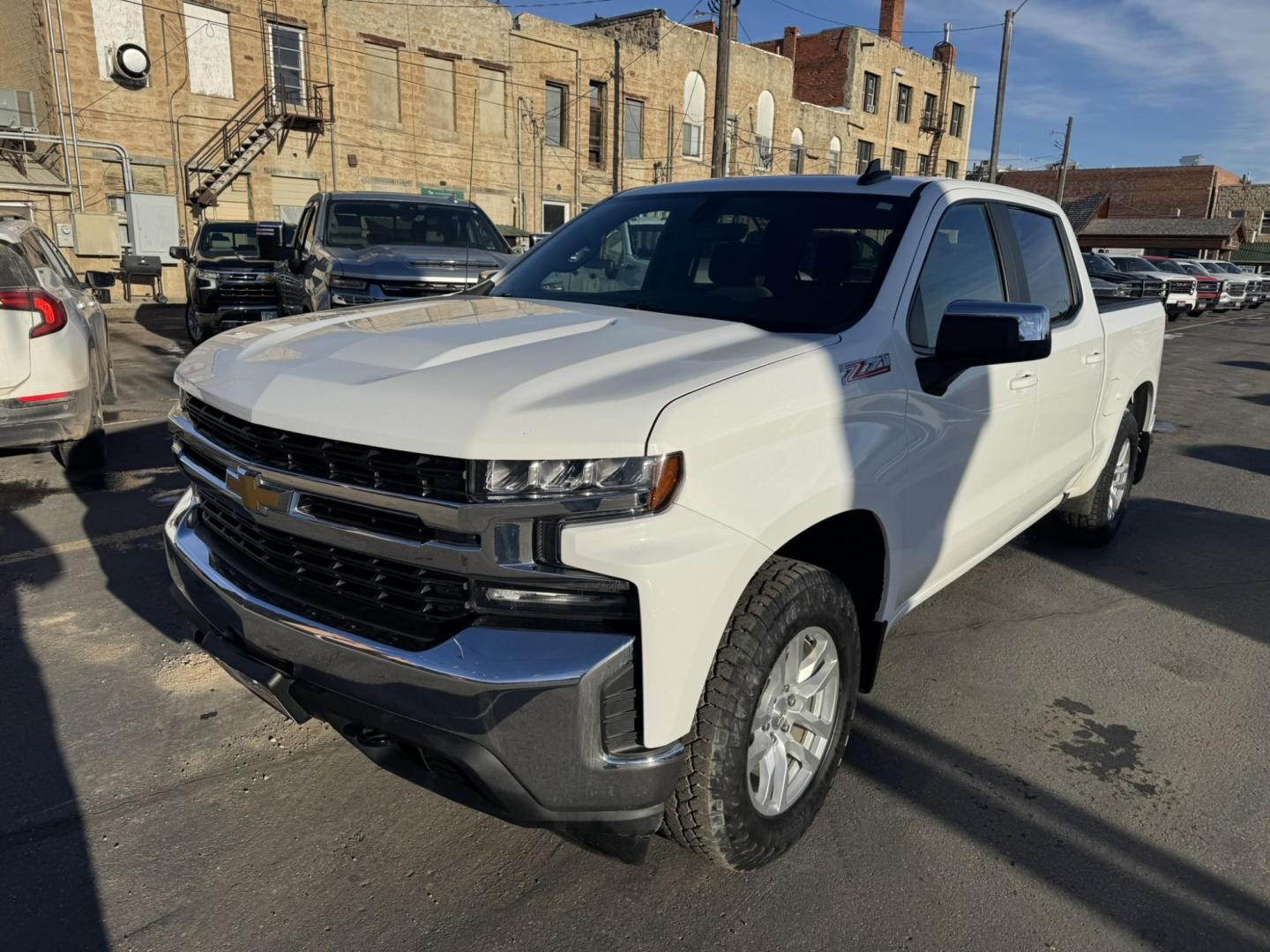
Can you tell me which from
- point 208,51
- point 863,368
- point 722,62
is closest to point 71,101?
point 208,51

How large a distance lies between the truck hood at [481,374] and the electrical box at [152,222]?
21682 mm

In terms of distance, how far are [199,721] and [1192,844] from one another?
3240 millimetres

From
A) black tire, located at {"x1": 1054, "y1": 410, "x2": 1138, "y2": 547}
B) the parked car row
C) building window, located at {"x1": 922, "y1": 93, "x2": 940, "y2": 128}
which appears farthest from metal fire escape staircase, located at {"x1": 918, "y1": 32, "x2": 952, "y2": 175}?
black tire, located at {"x1": 1054, "y1": 410, "x2": 1138, "y2": 547}

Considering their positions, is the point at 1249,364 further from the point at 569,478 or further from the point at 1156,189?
the point at 1156,189

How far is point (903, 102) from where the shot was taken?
4703 centimetres

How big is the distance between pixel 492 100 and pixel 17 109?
12003 mm

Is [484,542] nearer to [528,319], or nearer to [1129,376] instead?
[528,319]

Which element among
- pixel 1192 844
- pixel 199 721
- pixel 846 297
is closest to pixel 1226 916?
pixel 1192 844

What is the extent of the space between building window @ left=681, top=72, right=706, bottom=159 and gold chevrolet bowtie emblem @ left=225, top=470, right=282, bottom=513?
1324 inches

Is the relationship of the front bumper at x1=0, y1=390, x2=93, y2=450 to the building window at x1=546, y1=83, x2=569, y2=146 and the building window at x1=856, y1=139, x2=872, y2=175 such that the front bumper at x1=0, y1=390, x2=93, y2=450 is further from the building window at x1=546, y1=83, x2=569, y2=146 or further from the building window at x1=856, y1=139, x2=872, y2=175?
the building window at x1=856, y1=139, x2=872, y2=175

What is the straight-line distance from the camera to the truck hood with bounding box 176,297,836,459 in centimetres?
205

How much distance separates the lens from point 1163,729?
3.50 m

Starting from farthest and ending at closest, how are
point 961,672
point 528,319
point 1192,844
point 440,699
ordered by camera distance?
point 961,672, point 528,319, point 1192,844, point 440,699

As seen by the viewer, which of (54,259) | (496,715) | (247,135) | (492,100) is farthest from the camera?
(492,100)
